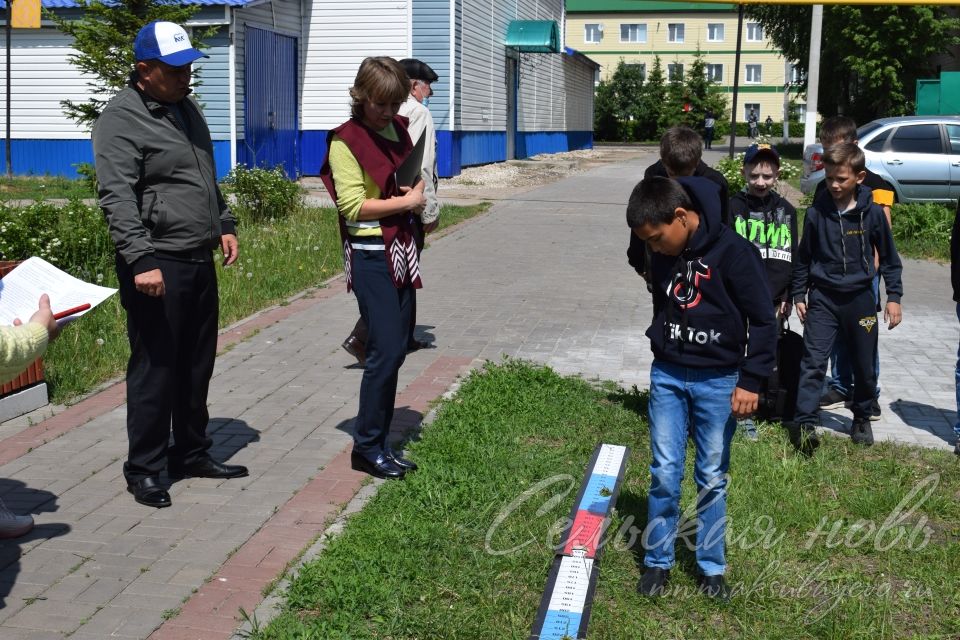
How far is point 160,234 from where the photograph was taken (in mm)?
4727

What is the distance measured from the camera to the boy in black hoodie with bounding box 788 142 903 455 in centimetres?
579

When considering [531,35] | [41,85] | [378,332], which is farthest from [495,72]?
[378,332]

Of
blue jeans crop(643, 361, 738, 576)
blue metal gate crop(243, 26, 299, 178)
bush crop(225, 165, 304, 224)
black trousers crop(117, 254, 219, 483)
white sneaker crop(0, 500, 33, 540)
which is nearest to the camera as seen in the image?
blue jeans crop(643, 361, 738, 576)

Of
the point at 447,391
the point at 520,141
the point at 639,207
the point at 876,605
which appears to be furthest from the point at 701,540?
the point at 520,141

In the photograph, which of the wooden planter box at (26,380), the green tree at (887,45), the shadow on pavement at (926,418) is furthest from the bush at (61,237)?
the green tree at (887,45)

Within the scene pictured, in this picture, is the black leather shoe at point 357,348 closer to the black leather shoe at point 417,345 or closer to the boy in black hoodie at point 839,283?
the black leather shoe at point 417,345

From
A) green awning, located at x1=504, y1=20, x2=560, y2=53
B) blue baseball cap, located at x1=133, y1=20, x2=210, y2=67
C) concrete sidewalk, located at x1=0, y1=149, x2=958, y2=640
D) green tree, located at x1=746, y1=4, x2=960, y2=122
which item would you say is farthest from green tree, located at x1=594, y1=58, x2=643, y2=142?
blue baseball cap, located at x1=133, y1=20, x2=210, y2=67

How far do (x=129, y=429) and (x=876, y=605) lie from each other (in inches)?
130

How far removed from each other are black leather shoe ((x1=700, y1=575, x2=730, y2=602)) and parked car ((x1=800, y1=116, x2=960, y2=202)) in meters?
13.8

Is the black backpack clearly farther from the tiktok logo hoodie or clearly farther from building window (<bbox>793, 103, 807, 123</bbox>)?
building window (<bbox>793, 103, 807, 123</bbox>)

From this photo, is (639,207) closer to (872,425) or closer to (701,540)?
(701,540)

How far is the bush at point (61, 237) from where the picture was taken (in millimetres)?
8562

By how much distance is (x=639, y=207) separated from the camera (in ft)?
12.2

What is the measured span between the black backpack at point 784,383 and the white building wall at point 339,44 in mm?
19219
